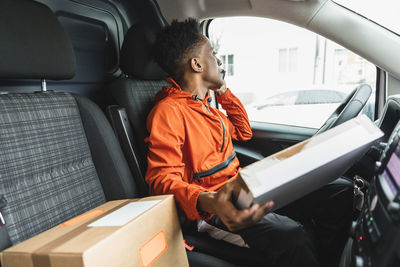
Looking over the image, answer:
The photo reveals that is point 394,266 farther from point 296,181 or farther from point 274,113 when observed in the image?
point 274,113

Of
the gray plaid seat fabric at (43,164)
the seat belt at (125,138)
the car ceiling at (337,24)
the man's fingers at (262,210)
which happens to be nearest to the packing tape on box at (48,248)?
the gray plaid seat fabric at (43,164)

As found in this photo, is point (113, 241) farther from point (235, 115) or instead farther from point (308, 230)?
point (235, 115)

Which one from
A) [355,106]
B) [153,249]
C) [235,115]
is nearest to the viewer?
[153,249]

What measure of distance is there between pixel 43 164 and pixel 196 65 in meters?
0.75

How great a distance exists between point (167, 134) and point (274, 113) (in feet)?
4.27

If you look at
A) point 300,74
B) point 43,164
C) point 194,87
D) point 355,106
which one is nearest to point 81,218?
point 43,164

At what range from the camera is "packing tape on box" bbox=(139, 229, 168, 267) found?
66cm

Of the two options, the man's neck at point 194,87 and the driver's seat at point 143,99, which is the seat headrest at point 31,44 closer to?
the driver's seat at point 143,99

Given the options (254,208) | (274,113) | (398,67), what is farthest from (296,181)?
(274,113)

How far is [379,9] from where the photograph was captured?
127 cm

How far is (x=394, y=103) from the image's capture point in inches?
40.1

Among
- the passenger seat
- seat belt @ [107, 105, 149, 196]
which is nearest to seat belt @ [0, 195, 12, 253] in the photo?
the passenger seat

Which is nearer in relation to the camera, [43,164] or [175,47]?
[43,164]

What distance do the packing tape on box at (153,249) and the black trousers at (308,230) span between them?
0.32 meters
